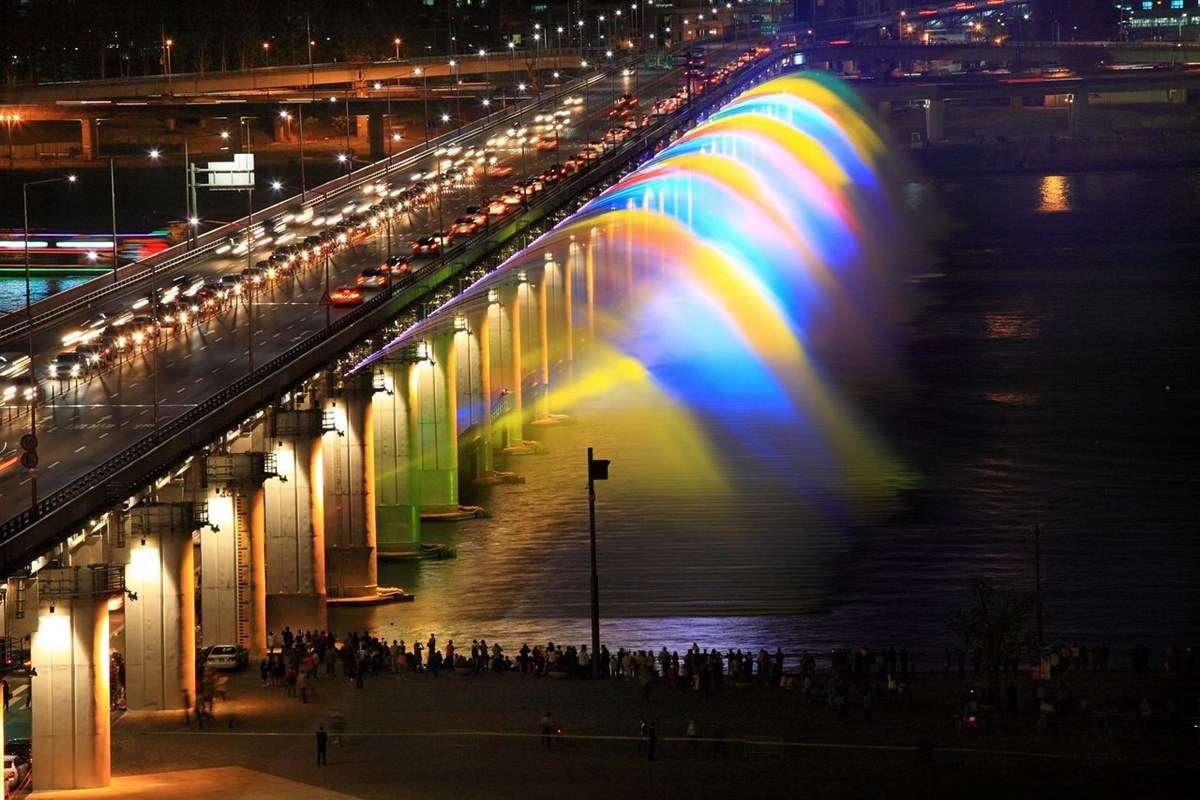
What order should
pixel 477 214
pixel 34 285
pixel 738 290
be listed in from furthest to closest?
pixel 738 290, pixel 34 285, pixel 477 214

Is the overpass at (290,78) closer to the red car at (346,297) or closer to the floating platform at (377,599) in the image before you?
the red car at (346,297)

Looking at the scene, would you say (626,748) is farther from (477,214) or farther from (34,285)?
(34,285)

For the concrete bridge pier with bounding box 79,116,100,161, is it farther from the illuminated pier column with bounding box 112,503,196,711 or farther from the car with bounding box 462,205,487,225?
the illuminated pier column with bounding box 112,503,196,711

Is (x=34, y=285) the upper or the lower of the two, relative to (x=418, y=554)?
upper

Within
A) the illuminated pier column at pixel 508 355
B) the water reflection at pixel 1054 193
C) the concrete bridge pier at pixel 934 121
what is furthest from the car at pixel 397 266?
the concrete bridge pier at pixel 934 121

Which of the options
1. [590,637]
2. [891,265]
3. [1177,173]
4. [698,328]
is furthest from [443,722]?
[1177,173]

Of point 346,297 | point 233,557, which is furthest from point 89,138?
point 233,557
